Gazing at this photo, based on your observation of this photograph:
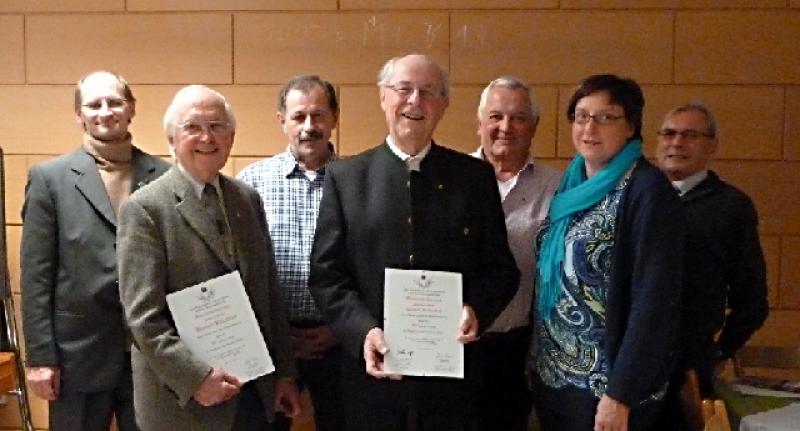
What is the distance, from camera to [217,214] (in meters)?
1.79

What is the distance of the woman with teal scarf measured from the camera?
1.68 m

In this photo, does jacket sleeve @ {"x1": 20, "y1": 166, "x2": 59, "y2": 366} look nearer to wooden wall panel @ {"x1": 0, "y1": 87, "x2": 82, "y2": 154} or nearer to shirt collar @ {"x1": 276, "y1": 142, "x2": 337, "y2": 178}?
shirt collar @ {"x1": 276, "y1": 142, "x2": 337, "y2": 178}

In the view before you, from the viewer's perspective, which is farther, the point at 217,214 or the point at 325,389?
the point at 325,389

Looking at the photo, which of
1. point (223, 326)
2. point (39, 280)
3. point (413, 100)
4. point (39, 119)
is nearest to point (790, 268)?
point (413, 100)

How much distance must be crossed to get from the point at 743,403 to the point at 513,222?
821 millimetres

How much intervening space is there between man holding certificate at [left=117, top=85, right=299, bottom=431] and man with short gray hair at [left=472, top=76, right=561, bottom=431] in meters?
0.71

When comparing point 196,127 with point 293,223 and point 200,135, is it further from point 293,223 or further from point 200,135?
point 293,223

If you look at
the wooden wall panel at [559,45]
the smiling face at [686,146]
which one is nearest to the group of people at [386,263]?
the smiling face at [686,146]

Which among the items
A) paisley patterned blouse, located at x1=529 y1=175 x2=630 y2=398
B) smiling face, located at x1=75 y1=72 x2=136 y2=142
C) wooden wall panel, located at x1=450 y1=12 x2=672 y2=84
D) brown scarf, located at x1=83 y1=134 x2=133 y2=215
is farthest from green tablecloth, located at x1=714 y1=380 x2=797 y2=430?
smiling face, located at x1=75 y1=72 x2=136 y2=142

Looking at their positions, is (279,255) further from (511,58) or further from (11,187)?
(11,187)

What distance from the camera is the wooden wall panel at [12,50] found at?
310 cm

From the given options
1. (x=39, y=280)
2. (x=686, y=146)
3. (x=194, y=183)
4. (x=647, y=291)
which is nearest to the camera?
(x=647, y=291)

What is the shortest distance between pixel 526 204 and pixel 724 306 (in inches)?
28.4

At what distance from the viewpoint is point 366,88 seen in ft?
9.89
